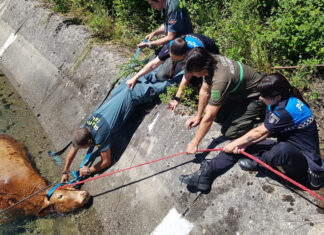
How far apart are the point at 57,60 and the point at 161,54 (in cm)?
379

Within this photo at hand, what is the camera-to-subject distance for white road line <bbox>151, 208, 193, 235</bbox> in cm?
325

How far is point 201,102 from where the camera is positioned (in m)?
3.49

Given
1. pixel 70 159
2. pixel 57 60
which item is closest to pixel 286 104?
pixel 70 159

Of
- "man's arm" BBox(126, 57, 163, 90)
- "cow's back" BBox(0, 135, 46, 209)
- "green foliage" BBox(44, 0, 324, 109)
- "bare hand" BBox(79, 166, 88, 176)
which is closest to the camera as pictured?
"green foliage" BBox(44, 0, 324, 109)

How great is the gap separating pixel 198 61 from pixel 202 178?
1.33m

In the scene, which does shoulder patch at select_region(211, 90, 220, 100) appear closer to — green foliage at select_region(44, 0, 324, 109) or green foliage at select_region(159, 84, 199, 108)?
green foliage at select_region(159, 84, 199, 108)

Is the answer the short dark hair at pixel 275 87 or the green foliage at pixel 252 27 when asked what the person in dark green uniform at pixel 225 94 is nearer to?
the short dark hair at pixel 275 87

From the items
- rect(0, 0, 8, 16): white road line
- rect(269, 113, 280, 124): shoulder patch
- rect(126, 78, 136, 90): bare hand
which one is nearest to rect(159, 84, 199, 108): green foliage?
rect(126, 78, 136, 90): bare hand

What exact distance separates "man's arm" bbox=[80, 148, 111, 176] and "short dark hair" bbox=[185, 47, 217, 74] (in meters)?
2.15

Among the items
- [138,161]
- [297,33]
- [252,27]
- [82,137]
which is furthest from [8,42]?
[297,33]

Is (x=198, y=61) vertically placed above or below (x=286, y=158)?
above

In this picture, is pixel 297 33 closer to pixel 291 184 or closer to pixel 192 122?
pixel 192 122

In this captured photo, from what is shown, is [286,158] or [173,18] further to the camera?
[173,18]

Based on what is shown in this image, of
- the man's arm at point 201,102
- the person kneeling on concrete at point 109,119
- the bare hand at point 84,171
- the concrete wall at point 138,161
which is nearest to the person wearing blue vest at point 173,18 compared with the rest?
the person kneeling on concrete at point 109,119
